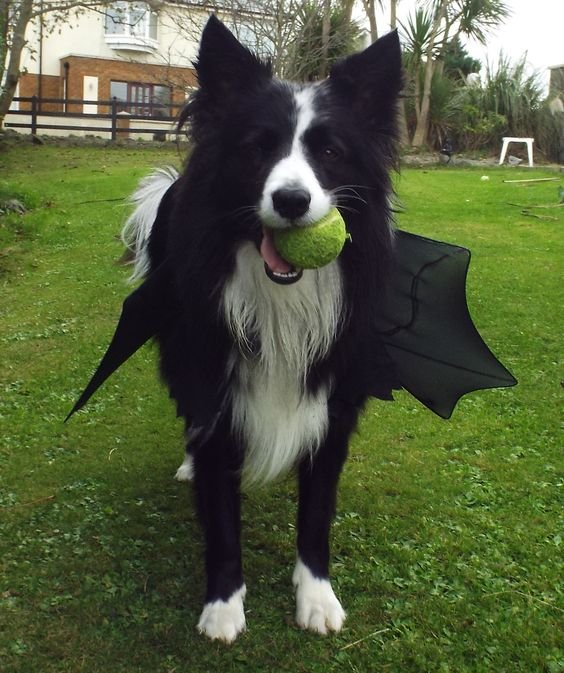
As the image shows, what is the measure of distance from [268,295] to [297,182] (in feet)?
1.47

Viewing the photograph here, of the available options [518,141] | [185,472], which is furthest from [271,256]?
[518,141]

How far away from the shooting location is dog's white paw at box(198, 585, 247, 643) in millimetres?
2564

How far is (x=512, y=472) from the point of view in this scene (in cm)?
379

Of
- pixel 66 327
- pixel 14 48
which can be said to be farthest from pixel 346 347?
pixel 14 48

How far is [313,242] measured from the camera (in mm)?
2324

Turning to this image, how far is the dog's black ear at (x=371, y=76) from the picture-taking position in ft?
8.68

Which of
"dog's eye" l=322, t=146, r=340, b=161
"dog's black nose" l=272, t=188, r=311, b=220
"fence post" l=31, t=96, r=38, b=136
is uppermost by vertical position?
"fence post" l=31, t=96, r=38, b=136

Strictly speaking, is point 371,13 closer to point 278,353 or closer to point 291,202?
point 278,353

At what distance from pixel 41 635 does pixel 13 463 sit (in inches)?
54.8

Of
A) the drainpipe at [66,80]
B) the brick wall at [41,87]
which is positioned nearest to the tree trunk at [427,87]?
the drainpipe at [66,80]

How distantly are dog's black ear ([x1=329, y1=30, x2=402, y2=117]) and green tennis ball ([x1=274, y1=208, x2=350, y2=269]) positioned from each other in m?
0.53

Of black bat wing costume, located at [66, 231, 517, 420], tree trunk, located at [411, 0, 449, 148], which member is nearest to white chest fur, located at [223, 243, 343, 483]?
black bat wing costume, located at [66, 231, 517, 420]

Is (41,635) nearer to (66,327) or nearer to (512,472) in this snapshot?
(512,472)

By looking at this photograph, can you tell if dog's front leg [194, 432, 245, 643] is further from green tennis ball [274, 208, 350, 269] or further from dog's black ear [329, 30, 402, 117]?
dog's black ear [329, 30, 402, 117]
